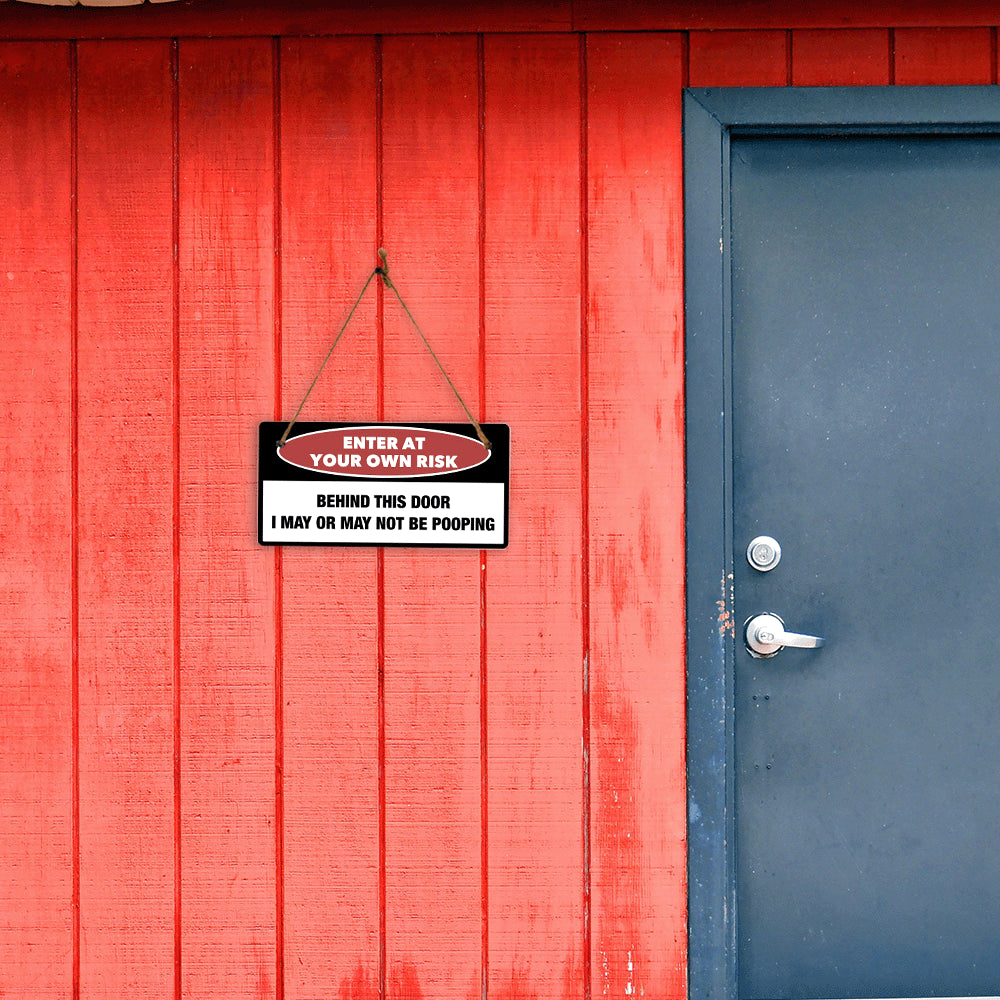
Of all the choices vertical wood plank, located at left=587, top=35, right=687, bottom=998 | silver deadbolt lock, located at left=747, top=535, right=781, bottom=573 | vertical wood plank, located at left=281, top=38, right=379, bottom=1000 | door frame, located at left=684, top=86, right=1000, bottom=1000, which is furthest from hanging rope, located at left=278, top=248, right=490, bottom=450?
silver deadbolt lock, located at left=747, top=535, right=781, bottom=573

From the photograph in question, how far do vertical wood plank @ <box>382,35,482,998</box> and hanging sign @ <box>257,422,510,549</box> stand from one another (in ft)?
0.17

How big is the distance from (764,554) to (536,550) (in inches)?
18.4

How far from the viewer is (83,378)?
1677 millimetres

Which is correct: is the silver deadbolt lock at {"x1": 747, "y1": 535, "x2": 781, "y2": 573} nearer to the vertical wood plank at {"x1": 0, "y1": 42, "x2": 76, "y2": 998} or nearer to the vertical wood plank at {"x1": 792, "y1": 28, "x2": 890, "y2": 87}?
the vertical wood plank at {"x1": 792, "y1": 28, "x2": 890, "y2": 87}

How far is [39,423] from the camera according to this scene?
168cm

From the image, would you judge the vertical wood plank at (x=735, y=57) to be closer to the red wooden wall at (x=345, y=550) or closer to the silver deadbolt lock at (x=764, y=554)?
the red wooden wall at (x=345, y=550)

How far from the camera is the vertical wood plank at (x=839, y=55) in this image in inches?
65.2

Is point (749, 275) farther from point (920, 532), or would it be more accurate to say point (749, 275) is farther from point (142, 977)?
point (142, 977)

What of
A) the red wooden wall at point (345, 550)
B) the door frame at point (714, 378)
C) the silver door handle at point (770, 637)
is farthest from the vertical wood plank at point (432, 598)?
the silver door handle at point (770, 637)

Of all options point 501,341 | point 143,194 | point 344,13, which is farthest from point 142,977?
point 344,13

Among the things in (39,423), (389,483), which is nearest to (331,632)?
(389,483)

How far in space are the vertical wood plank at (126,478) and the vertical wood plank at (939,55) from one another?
4.82 feet

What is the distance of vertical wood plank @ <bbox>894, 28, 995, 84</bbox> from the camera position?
1661mm

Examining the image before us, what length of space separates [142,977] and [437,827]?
0.66 m
